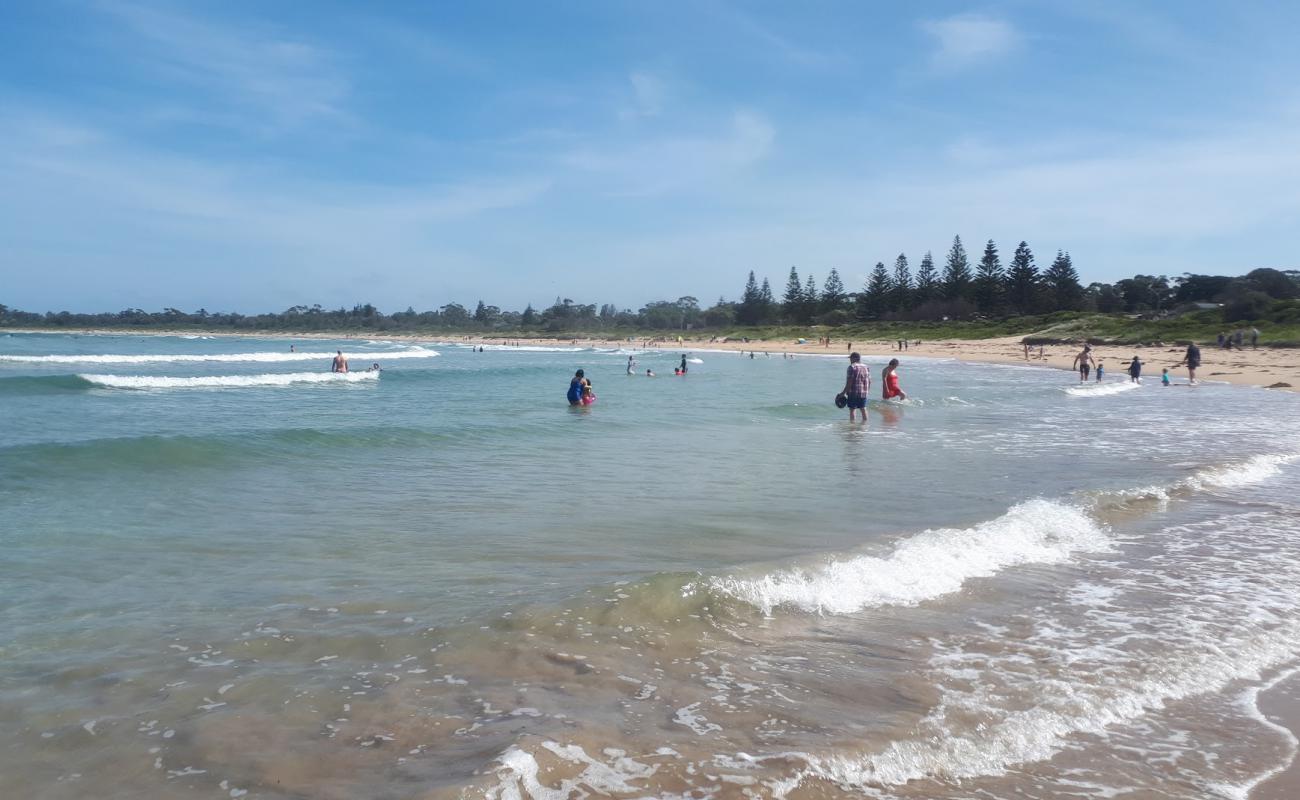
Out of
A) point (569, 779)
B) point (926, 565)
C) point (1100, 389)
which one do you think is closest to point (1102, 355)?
point (1100, 389)

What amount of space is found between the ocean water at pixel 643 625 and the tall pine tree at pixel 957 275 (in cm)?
8133

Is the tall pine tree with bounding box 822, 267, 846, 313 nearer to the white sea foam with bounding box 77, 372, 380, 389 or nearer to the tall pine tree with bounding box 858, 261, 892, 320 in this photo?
the tall pine tree with bounding box 858, 261, 892, 320

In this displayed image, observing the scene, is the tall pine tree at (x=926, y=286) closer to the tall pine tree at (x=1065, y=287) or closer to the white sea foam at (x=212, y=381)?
the tall pine tree at (x=1065, y=287)

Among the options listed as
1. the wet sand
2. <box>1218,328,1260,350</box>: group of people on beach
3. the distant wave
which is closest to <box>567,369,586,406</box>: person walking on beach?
the distant wave

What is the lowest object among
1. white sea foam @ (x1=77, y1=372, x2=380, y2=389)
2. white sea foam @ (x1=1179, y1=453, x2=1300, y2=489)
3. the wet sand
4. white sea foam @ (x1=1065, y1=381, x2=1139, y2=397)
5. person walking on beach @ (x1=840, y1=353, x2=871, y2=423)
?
white sea foam @ (x1=1065, y1=381, x2=1139, y2=397)

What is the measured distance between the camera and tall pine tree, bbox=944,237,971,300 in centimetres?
8988

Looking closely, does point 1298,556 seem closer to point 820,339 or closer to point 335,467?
point 335,467

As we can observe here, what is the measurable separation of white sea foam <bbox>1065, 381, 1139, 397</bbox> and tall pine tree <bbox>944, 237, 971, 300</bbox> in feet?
198

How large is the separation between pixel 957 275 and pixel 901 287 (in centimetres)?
680

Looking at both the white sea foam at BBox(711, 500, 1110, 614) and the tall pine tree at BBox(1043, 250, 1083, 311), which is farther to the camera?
the tall pine tree at BBox(1043, 250, 1083, 311)

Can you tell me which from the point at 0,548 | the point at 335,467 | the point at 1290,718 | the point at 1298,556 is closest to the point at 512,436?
the point at 335,467

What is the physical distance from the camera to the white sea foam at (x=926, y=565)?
19.7 ft

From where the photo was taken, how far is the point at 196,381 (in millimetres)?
33844

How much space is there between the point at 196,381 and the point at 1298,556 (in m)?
35.1
